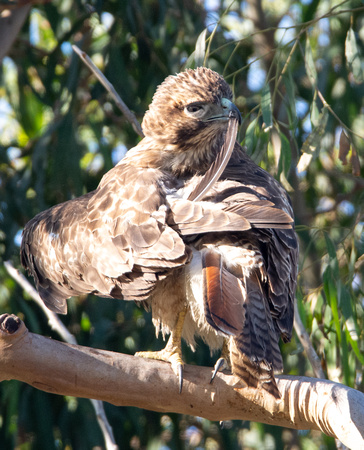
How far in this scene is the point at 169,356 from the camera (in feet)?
7.04

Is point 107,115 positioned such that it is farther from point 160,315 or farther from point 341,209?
point 160,315

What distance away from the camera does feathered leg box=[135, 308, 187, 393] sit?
6.46 feet

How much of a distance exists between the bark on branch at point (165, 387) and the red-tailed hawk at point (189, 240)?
0.08 metres

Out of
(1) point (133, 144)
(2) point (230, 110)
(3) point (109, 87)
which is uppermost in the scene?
(3) point (109, 87)

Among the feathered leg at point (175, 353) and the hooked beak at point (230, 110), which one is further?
the hooked beak at point (230, 110)

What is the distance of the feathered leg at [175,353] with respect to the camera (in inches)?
77.5

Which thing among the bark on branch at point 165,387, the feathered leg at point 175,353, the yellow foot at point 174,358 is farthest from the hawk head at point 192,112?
the bark on branch at point 165,387

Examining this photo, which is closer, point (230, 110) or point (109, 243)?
point (109, 243)

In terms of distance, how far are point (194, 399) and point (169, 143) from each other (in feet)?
3.12

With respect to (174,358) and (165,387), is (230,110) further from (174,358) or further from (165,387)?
(165,387)

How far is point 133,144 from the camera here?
3.80 m

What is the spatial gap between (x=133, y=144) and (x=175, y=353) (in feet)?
6.12

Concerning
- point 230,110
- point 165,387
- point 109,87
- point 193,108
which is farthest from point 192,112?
Result: point 165,387

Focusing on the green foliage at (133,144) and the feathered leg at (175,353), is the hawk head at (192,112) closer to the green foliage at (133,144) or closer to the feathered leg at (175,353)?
the green foliage at (133,144)
